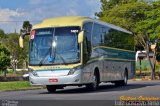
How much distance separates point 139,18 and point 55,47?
36.9 meters

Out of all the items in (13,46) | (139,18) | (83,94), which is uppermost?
(139,18)

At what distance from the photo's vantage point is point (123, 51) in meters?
30.8

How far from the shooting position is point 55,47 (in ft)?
73.5

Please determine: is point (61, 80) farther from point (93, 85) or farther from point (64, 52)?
point (93, 85)

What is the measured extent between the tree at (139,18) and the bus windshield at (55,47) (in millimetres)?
30529

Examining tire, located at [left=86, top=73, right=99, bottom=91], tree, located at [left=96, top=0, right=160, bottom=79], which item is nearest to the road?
tire, located at [left=86, top=73, right=99, bottom=91]

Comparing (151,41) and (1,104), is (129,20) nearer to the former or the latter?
(151,41)

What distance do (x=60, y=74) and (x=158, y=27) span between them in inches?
1241

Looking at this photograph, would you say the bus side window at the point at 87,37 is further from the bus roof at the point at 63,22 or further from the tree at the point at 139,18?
the tree at the point at 139,18

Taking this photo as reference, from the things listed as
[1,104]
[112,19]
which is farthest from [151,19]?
[1,104]

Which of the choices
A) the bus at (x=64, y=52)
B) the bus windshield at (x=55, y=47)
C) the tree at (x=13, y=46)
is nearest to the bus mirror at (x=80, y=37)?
the bus at (x=64, y=52)

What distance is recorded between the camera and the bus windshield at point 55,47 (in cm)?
2231

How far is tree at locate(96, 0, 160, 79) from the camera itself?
5309 cm

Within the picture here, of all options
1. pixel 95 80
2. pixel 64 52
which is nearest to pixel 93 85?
pixel 95 80
